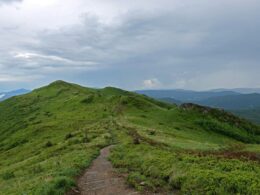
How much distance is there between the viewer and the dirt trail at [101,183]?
1751 centimetres

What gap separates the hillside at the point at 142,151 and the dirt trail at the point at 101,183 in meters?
0.59

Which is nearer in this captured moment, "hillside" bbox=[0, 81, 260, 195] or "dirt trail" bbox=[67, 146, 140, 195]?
"hillside" bbox=[0, 81, 260, 195]

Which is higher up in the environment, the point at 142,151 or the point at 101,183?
the point at 142,151

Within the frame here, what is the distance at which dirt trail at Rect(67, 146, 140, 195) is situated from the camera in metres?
17.5

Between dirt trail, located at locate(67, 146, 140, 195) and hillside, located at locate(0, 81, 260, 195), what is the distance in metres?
0.59

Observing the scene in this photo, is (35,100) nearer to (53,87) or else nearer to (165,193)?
(53,87)

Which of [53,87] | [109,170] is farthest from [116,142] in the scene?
[53,87]

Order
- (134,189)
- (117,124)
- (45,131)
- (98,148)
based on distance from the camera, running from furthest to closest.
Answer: (45,131)
(117,124)
(98,148)
(134,189)

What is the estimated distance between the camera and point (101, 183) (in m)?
19.4

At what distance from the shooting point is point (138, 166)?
22953 millimetres

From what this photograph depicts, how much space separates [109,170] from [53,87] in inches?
5700

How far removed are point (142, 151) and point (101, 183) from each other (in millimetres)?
9221

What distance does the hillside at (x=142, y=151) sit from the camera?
17.0 metres

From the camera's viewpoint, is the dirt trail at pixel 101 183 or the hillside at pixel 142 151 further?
the dirt trail at pixel 101 183
